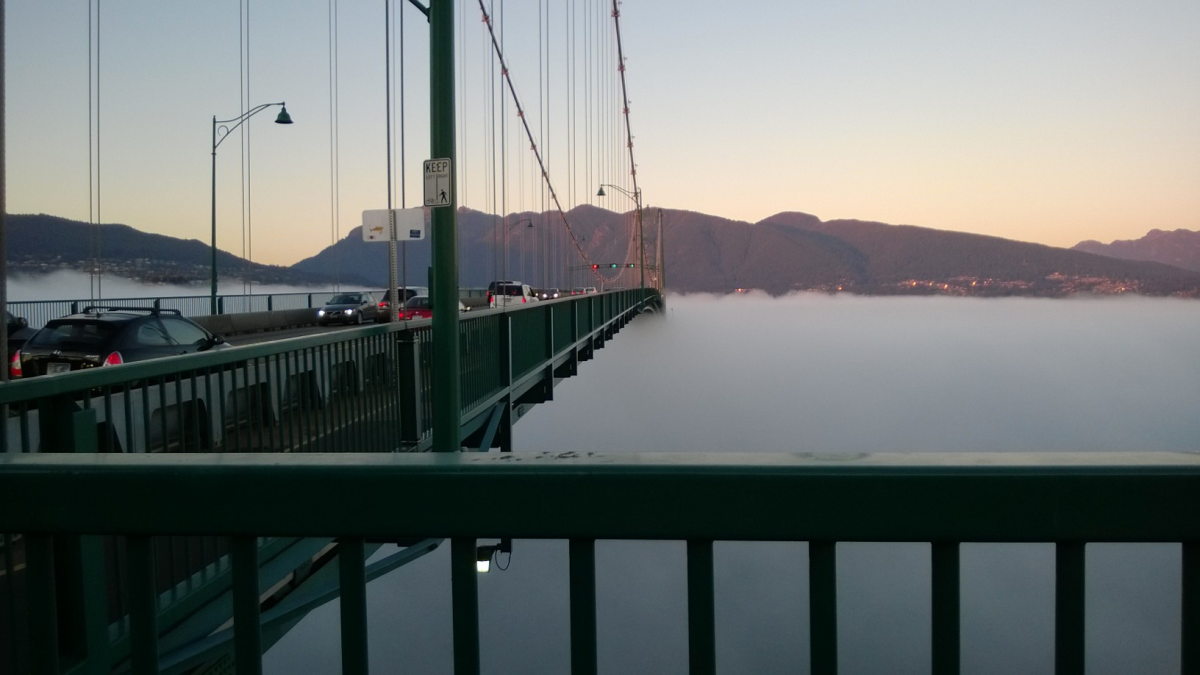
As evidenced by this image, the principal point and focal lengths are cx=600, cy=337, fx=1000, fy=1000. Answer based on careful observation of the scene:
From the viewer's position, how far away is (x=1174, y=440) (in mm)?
104625

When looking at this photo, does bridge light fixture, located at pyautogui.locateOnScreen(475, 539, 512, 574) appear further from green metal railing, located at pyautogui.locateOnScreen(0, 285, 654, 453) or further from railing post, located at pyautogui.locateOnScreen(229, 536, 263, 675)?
green metal railing, located at pyautogui.locateOnScreen(0, 285, 654, 453)

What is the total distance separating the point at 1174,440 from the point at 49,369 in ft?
375

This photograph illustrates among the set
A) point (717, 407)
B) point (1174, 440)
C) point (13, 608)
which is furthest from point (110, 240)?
point (1174, 440)

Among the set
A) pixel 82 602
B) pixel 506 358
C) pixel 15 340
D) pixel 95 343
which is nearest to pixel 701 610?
pixel 82 602

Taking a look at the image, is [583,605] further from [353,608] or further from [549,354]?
[549,354]

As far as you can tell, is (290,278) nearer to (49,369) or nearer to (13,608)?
(49,369)

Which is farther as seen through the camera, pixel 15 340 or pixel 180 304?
pixel 180 304

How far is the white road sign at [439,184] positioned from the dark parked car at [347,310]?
31665mm

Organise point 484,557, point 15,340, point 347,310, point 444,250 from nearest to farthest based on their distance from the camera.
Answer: point 484,557 → point 444,250 → point 15,340 → point 347,310

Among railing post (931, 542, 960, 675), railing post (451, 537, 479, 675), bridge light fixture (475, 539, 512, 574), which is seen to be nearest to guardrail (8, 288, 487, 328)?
bridge light fixture (475, 539, 512, 574)

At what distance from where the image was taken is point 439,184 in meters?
7.85

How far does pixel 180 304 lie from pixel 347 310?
607 cm

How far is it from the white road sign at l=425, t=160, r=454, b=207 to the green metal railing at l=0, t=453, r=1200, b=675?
6320 millimetres

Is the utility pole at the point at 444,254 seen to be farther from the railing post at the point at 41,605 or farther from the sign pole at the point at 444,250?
the railing post at the point at 41,605
